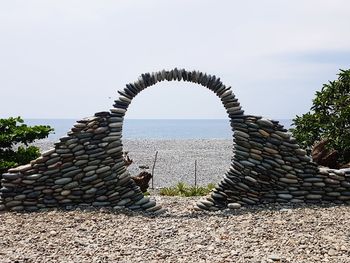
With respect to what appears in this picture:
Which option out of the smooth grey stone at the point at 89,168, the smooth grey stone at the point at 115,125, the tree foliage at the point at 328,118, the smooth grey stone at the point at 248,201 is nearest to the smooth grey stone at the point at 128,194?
the smooth grey stone at the point at 89,168

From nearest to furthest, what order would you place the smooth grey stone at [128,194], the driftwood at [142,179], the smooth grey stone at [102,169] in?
1. the smooth grey stone at [102,169]
2. the smooth grey stone at [128,194]
3. the driftwood at [142,179]

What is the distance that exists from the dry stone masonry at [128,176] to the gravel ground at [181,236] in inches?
15.8

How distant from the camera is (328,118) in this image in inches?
595

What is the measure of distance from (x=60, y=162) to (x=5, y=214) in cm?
157

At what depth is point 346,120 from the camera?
14.5 meters

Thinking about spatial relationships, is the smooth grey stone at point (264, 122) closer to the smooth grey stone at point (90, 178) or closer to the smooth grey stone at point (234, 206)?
the smooth grey stone at point (234, 206)

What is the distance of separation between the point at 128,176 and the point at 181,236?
2.84 m

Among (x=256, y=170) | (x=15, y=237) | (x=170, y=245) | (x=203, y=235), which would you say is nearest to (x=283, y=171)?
(x=256, y=170)

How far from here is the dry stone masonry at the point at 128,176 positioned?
11078 mm

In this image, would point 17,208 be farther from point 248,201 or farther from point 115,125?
point 248,201

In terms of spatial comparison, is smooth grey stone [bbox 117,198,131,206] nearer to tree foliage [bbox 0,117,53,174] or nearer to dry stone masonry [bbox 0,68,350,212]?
dry stone masonry [bbox 0,68,350,212]

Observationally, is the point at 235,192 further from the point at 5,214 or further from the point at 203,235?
the point at 5,214

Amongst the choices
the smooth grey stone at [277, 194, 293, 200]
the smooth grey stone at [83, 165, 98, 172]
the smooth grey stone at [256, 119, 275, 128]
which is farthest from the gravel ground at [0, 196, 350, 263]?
the smooth grey stone at [256, 119, 275, 128]

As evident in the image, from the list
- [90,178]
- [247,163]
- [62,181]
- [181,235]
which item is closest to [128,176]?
[90,178]
